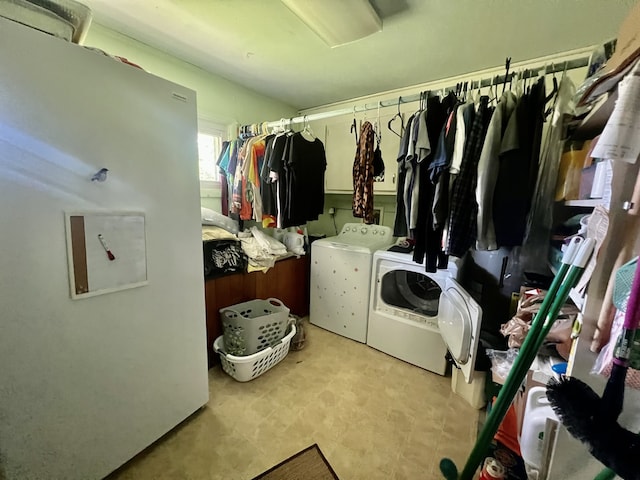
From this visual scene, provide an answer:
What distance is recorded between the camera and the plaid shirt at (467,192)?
1196 mm

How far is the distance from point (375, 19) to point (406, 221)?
1098 mm

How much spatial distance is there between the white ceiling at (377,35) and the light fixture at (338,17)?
0.12 metres

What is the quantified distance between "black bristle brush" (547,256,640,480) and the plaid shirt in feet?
2.10

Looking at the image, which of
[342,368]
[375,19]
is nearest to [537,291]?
[342,368]

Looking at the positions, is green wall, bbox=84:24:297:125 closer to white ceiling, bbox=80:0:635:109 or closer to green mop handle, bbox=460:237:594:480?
white ceiling, bbox=80:0:635:109

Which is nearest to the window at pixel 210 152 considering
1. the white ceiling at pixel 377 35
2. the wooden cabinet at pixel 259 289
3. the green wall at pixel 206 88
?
the green wall at pixel 206 88

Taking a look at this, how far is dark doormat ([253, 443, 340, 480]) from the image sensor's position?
1.23 meters

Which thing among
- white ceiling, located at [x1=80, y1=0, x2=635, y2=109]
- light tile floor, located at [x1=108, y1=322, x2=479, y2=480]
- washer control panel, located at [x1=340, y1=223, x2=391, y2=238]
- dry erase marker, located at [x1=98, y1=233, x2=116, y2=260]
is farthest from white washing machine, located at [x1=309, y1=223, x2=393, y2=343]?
dry erase marker, located at [x1=98, y1=233, x2=116, y2=260]

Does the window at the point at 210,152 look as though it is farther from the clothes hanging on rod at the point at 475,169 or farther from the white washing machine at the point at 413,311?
the clothes hanging on rod at the point at 475,169

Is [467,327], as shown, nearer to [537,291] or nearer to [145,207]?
[537,291]

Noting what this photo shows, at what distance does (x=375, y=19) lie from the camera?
1.33 meters

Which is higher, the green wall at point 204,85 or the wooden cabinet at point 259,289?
the green wall at point 204,85

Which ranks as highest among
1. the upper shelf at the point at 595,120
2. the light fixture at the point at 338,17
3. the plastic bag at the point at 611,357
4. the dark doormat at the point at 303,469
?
the light fixture at the point at 338,17

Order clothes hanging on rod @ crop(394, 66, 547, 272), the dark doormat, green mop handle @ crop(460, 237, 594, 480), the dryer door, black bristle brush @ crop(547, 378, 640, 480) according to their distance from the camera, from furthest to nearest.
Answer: the dryer door, the dark doormat, clothes hanging on rod @ crop(394, 66, 547, 272), green mop handle @ crop(460, 237, 594, 480), black bristle brush @ crop(547, 378, 640, 480)
